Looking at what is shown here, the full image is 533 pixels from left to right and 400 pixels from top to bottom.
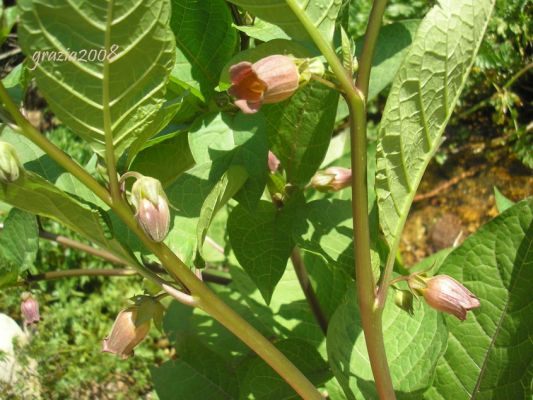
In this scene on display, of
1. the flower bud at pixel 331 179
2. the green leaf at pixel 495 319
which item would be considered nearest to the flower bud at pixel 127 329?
the flower bud at pixel 331 179

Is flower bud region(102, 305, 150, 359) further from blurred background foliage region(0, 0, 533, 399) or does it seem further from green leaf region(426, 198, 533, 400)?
blurred background foliage region(0, 0, 533, 399)

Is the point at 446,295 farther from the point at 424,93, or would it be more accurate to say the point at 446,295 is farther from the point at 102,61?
the point at 102,61

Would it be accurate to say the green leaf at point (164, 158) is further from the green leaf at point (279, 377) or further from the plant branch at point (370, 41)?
the green leaf at point (279, 377)

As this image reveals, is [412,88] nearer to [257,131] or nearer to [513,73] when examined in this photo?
[257,131]

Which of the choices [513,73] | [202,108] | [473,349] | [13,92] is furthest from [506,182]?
[13,92]

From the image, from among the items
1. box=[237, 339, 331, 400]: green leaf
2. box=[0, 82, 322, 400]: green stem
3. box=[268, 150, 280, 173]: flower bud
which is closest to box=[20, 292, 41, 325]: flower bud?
box=[237, 339, 331, 400]: green leaf

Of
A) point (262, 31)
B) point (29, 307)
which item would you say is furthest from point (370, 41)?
point (29, 307)
